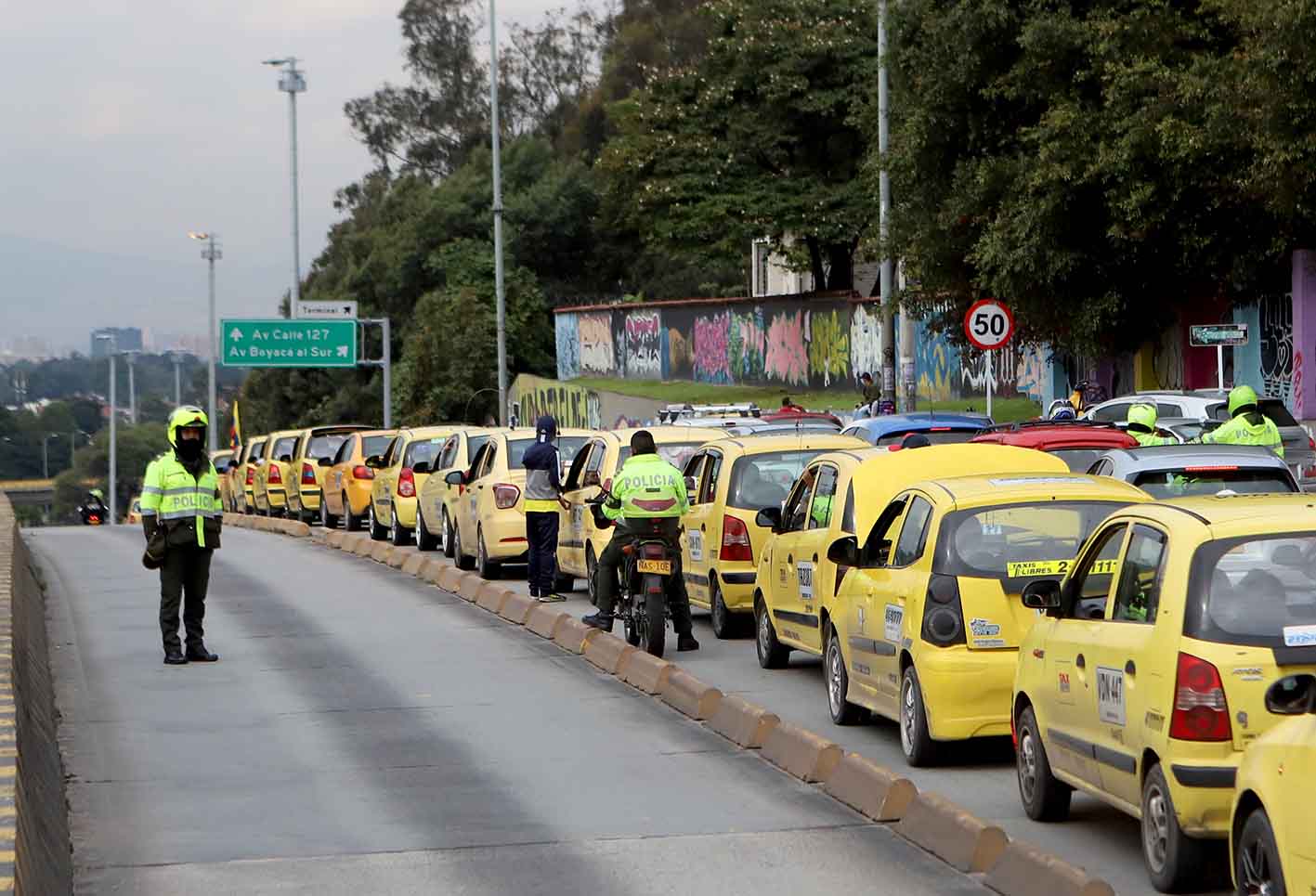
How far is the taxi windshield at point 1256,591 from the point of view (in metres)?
7.82

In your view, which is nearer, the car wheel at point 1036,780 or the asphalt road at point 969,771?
the asphalt road at point 969,771

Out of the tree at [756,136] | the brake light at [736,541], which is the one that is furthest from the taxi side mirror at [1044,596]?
the tree at [756,136]

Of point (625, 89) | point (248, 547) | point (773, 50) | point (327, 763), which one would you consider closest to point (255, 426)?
point (625, 89)

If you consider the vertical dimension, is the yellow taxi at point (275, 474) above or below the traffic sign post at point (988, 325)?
below

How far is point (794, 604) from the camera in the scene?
1481 centimetres

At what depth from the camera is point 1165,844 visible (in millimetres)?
8008

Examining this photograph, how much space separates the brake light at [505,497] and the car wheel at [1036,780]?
46.9 ft

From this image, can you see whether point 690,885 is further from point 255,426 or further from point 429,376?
point 255,426

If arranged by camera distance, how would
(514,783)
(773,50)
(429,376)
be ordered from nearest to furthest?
1. (514,783)
2. (773,50)
3. (429,376)

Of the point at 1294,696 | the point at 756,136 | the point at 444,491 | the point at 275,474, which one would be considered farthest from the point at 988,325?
the point at 756,136

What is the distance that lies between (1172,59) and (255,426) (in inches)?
2511

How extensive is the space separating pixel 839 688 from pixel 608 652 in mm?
3528

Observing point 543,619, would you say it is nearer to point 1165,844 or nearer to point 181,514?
point 181,514

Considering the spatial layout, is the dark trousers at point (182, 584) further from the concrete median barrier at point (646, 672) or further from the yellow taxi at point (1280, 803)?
the yellow taxi at point (1280, 803)
